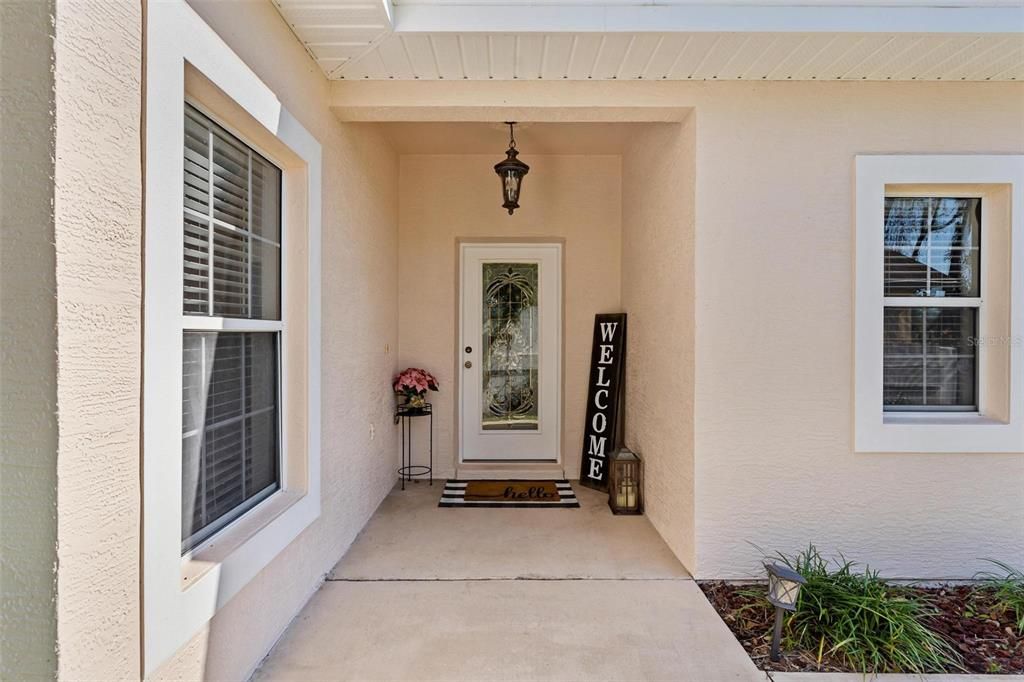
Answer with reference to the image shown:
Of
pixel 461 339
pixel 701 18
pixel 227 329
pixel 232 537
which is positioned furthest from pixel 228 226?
pixel 461 339

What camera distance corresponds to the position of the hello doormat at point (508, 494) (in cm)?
382

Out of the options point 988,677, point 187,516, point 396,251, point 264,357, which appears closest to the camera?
point 187,516

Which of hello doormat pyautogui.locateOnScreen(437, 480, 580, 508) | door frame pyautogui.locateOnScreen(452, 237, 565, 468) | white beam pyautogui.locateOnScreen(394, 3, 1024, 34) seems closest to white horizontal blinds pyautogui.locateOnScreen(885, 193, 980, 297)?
white beam pyautogui.locateOnScreen(394, 3, 1024, 34)

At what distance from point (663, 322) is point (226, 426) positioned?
2393mm

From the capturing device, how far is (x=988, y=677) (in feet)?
6.37

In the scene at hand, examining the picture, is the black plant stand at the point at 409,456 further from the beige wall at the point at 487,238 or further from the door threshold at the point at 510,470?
the door threshold at the point at 510,470

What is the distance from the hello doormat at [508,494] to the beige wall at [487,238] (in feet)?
0.98

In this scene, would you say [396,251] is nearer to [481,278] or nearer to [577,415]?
[481,278]

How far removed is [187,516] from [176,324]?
0.64 metres

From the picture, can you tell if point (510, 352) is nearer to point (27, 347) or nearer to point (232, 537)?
point (232, 537)

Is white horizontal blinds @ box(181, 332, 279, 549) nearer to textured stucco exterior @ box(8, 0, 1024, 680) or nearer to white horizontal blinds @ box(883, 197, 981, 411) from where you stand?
textured stucco exterior @ box(8, 0, 1024, 680)

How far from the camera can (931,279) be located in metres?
2.81

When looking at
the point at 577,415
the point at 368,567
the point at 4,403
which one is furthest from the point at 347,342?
the point at 577,415

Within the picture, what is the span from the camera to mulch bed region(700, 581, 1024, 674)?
2014mm
